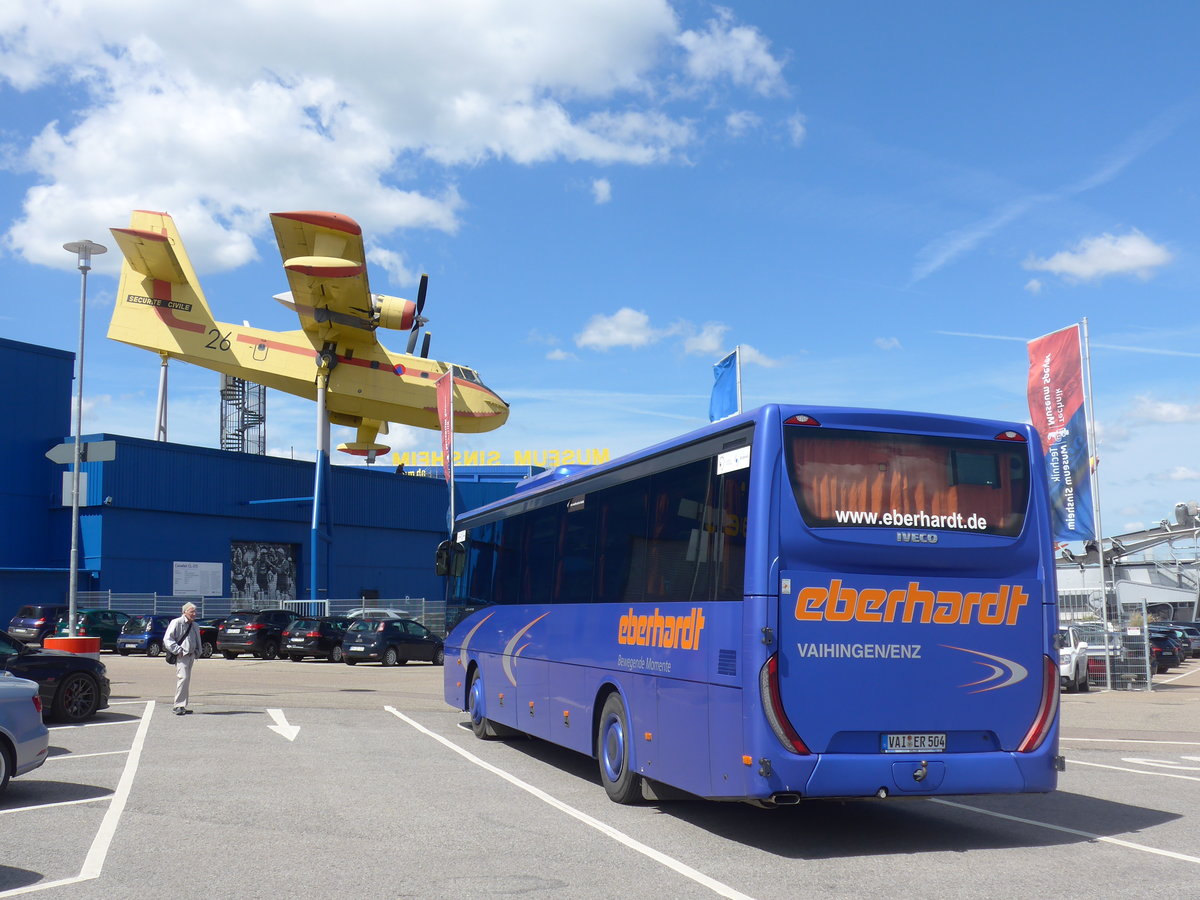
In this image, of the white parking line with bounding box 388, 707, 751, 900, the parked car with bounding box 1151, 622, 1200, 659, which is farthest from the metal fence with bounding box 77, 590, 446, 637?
the white parking line with bounding box 388, 707, 751, 900

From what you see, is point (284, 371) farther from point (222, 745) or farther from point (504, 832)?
point (504, 832)

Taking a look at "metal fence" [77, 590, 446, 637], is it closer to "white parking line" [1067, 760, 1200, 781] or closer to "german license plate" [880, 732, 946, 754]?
"white parking line" [1067, 760, 1200, 781]

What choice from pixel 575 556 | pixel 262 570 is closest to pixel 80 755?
pixel 575 556

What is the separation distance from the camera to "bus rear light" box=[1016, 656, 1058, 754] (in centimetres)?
809

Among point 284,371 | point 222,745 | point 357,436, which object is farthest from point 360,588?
point 222,745

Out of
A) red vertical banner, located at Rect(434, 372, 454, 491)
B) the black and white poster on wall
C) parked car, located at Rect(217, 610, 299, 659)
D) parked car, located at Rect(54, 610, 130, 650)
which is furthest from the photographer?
the black and white poster on wall

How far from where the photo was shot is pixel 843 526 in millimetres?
7820

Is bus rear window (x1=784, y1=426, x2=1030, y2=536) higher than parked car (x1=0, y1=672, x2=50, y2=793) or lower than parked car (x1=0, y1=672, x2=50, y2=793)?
higher

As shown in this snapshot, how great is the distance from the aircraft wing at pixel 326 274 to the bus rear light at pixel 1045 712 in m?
32.6

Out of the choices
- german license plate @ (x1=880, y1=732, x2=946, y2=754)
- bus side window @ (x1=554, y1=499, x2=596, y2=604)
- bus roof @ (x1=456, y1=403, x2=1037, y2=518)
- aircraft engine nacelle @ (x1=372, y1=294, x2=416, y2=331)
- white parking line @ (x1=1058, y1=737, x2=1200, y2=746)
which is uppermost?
aircraft engine nacelle @ (x1=372, y1=294, x2=416, y2=331)

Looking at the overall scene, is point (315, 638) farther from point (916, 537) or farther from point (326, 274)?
point (916, 537)

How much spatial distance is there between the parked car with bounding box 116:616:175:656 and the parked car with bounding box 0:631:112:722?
20383 millimetres

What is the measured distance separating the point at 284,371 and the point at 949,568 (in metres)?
41.1

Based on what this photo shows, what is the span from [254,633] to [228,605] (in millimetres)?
12464
